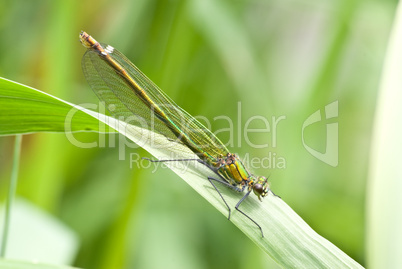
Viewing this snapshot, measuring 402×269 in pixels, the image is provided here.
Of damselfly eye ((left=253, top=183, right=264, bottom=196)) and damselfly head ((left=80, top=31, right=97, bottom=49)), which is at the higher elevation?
Result: damselfly head ((left=80, top=31, right=97, bottom=49))

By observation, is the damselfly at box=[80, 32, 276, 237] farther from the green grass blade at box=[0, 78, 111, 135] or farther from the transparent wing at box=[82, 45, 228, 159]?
the green grass blade at box=[0, 78, 111, 135]

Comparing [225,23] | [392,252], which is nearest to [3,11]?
[225,23]

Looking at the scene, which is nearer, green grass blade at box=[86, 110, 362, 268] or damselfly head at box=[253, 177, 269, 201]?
green grass blade at box=[86, 110, 362, 268]

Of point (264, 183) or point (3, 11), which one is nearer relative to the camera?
point (264, 183)

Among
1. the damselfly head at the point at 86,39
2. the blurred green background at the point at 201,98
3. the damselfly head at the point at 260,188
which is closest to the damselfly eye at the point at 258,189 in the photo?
A: the damselfly head at the point at 260,188

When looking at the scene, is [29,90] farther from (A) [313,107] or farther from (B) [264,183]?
(A) [313,107]
